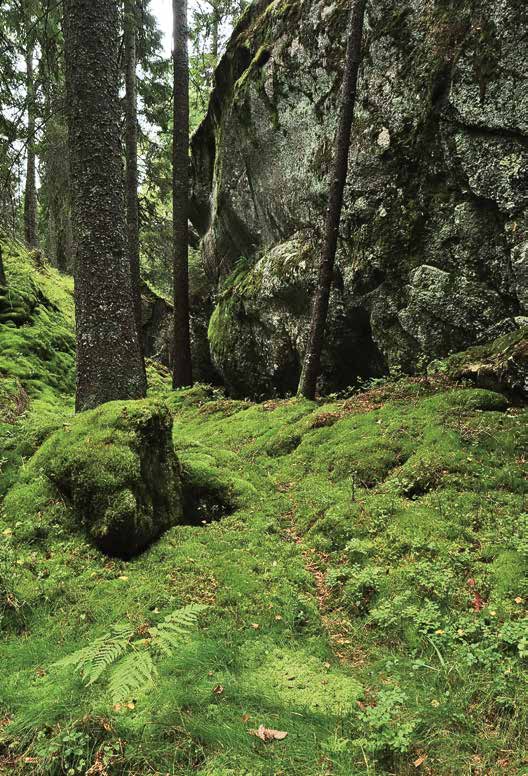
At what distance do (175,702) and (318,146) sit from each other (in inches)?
520

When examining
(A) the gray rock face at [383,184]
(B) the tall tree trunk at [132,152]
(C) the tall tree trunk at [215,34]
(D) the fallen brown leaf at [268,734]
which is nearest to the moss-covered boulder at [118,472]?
(D) the fallen brown leaf at [268,734]

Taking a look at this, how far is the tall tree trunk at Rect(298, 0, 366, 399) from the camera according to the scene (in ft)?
31.8

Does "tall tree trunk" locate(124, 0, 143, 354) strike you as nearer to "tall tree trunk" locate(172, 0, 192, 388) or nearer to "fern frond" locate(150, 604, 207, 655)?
"tall tree trunk" locate(172, 0, 192, 388)

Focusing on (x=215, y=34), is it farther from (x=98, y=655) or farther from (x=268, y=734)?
(x=268, y=734)

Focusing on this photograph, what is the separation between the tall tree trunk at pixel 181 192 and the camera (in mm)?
14977

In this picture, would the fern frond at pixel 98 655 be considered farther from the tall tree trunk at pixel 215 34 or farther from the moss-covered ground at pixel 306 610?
the tall tree trunk at pixel 215 34

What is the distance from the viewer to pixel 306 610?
175 inches

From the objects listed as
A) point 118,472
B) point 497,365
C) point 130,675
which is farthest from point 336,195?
point 130,675

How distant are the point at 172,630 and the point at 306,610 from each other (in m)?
1.32

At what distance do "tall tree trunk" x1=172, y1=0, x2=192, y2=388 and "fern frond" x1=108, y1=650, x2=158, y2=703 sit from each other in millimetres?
13336

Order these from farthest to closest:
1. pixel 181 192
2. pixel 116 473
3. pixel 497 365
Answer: pixel 181 192 → pixel 497 365 → pixel 116 473

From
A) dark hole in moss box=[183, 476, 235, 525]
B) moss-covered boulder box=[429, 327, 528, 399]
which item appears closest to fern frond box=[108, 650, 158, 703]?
dark hole in moss box=[183, 476, 235, 525]

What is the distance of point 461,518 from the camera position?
5395 millimetres

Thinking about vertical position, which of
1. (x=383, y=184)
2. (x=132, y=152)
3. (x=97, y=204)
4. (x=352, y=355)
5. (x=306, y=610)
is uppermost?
(x=132, y=152)
